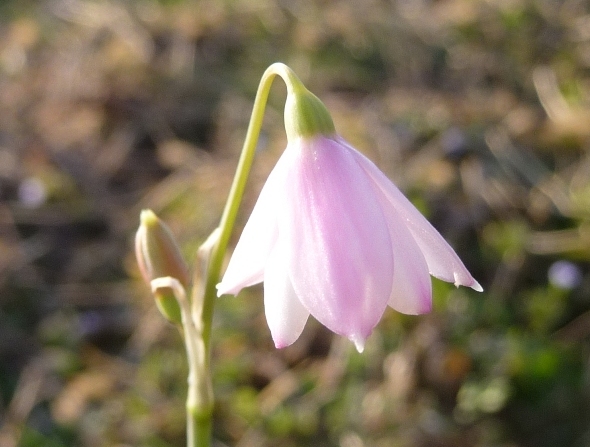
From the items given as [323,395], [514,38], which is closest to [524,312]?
[323,395]

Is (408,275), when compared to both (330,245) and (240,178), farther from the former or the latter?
(240,178)

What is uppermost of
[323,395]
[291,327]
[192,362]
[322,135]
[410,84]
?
[322,135]

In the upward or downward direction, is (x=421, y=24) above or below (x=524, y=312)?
above

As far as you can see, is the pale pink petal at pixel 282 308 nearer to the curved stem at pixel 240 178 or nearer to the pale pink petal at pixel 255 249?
the pale pink petal at pixel 255 249

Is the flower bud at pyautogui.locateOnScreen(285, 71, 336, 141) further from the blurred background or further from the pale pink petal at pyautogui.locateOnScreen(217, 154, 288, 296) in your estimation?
the blurred background

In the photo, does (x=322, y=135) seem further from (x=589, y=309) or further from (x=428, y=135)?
(x=428, y=135)

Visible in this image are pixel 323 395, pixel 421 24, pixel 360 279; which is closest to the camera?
pixel 360 279

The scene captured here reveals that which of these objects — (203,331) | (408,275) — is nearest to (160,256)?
(203,331)
